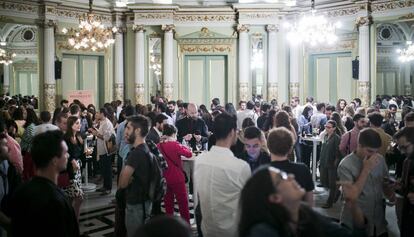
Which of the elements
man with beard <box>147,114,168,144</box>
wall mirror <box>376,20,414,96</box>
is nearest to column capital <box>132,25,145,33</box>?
man with beard <box>147,114,168,144</box>

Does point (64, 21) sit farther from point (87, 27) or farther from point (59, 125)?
point (59, 125)

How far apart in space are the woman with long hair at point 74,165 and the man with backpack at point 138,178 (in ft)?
4.20

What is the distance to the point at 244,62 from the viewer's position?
1752 centimetres

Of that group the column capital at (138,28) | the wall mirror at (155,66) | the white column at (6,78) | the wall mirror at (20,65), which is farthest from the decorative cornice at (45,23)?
the white column at (6,78)

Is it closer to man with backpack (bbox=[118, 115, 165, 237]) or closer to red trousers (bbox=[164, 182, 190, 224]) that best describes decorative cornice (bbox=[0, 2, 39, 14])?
red trousers (bbox=[164, 182, 190, 224])

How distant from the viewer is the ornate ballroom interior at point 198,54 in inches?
651

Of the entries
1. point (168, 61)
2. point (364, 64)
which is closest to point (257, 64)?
point (168, 61)

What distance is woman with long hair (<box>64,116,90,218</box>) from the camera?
6.02 m

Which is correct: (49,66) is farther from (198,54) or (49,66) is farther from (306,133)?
(306,133)

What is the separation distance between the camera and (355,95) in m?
16.2

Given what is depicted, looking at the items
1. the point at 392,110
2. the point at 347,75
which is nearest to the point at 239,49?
the point at 347,75

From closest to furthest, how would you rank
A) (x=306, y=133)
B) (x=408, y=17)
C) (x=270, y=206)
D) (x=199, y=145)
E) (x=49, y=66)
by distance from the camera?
(x=270, y=206) → (x=199, y=145) → (x=306, y=133) → (x=408, y=17) → (x=49, y=66)

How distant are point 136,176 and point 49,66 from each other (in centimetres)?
1237

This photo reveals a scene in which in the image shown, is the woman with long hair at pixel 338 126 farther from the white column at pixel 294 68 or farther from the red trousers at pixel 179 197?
the white column at pixel 294 68
